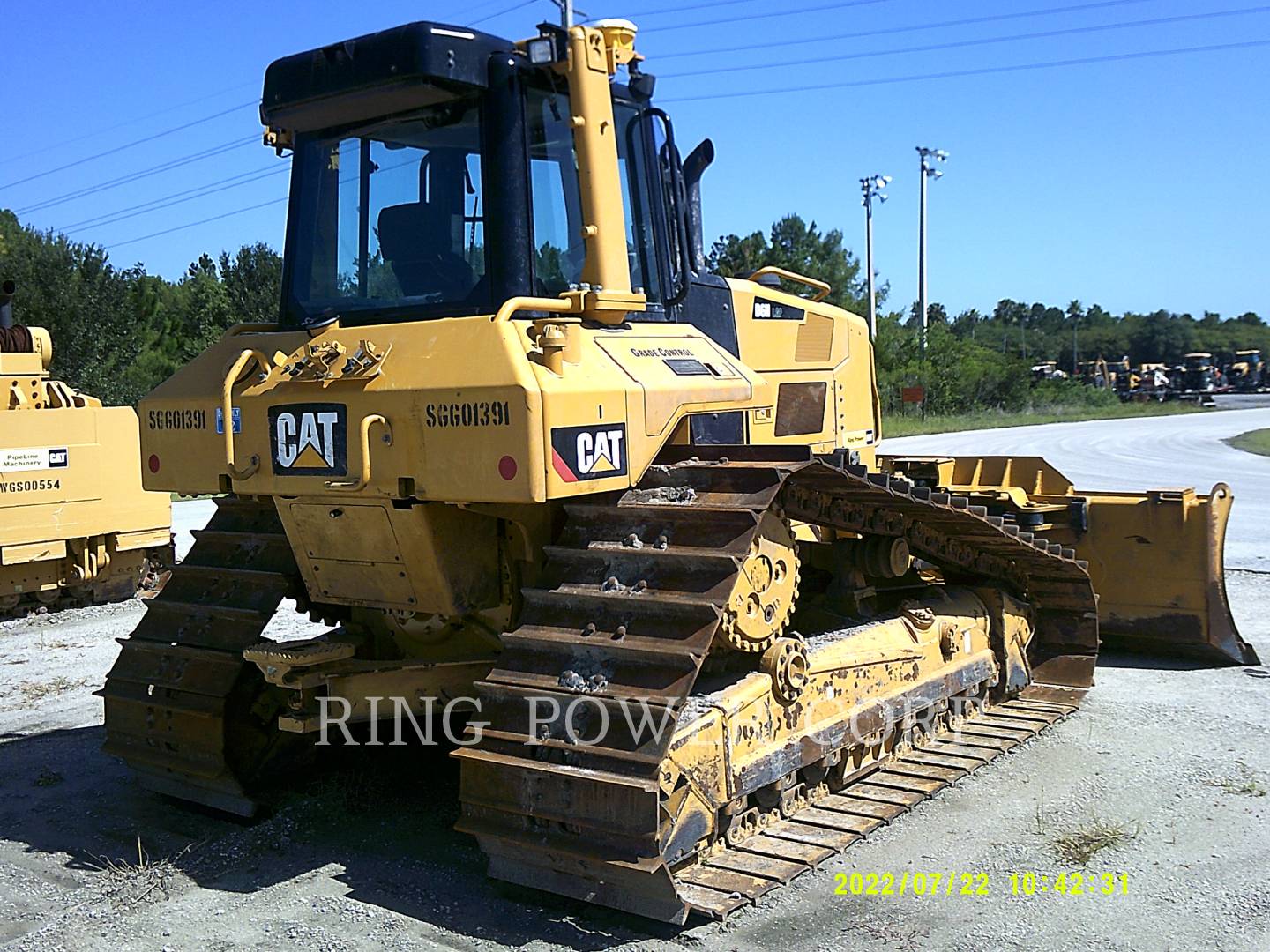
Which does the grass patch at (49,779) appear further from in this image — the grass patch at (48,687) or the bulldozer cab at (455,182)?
the bulldozer cab at (455,182)

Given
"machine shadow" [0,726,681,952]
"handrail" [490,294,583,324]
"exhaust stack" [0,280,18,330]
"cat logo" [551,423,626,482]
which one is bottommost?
"machine shadow" [0,726,681,952]

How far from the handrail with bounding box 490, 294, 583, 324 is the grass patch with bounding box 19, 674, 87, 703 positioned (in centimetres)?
527

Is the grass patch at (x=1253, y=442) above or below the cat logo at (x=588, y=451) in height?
below

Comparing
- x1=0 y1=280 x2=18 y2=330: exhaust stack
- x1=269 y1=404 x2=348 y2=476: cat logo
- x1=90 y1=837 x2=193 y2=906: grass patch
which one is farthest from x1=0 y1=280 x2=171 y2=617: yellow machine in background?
x1=269 y1=404 x2=348 y2=476: cat logo

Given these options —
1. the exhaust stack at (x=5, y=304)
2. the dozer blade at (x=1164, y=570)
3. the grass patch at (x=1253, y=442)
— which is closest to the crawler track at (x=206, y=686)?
the dozer blade at (x=1164, y=570)

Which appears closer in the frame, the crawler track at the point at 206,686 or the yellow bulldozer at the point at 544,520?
the yellow bulldozer at the point at 544,520

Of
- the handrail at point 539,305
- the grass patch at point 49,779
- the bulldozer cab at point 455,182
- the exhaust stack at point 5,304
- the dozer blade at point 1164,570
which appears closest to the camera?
the handrail at point 539,305

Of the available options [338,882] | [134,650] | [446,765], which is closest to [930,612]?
[446,765]

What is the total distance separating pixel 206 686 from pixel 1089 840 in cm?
387

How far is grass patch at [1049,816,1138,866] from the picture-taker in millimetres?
4914

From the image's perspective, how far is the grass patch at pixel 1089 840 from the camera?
4.91 m

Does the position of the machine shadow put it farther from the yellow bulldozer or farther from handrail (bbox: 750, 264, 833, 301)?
handrail (bbox: 750, 264, 833, 301)

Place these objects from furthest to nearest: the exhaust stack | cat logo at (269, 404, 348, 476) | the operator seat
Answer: the exhaust stack
the operator seat
cat logo at (269, 404, 348, 476)

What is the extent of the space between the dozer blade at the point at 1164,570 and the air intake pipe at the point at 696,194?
3.68 m
